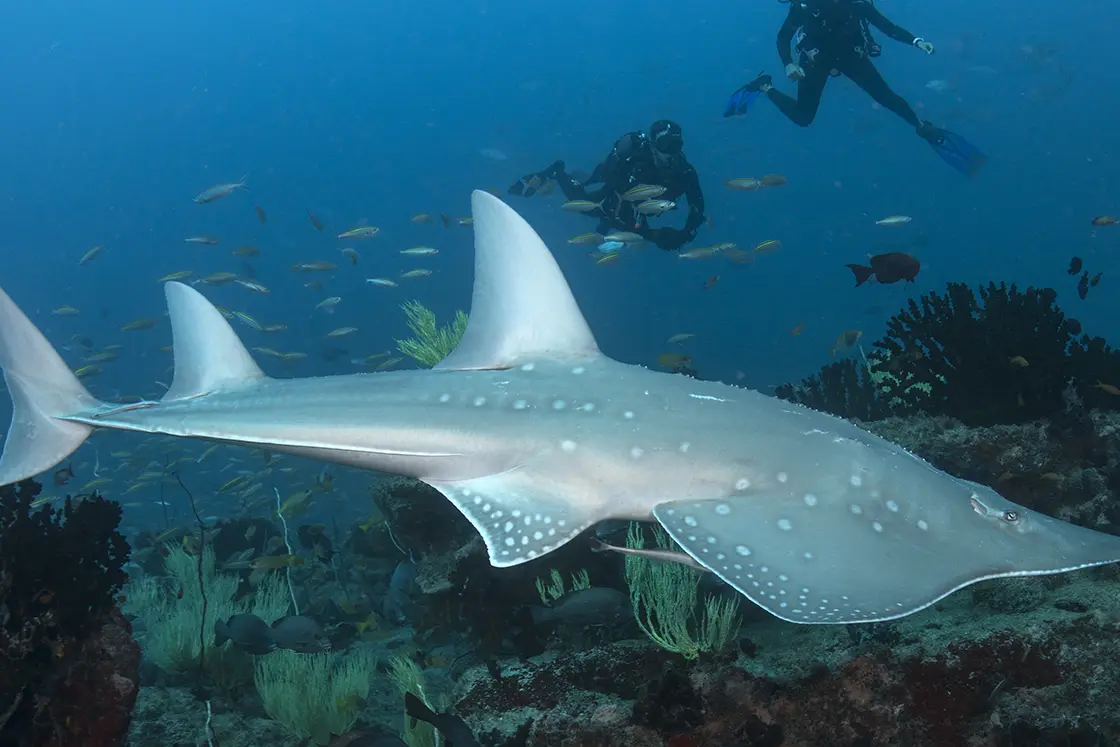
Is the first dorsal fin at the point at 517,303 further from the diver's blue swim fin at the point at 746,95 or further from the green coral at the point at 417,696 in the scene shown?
the diver's blue swim fin at the point at 746,95

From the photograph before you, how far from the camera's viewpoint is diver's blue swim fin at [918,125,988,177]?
519 inches

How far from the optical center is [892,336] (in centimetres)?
745

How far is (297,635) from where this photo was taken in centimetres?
573

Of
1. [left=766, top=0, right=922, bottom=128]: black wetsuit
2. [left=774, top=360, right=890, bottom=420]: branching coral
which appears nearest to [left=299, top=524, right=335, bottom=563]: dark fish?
[left=774, top=360, right=890, bottom=420]: branching coral

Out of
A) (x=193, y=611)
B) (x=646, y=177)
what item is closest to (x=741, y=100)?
(x=646, y=177)

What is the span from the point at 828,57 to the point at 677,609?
14.6 meters

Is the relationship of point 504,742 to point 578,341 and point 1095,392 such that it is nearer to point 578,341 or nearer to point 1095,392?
point 578,341

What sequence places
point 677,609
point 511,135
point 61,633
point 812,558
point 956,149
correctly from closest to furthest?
point 812,558, point 61,633, point 677,609, point 956,149, point 511,135

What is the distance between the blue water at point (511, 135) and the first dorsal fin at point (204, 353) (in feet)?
278

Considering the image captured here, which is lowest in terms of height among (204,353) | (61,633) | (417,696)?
(417,696)

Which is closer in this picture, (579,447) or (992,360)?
(579,447)

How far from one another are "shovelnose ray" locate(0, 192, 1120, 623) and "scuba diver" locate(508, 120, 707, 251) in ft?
36.0

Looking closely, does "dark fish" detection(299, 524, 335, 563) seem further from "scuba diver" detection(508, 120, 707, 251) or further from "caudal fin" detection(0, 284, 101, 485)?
"scuba diver" detection(508, 120, 707, 251)

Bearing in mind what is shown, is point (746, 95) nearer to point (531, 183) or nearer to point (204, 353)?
point (531, 183)
